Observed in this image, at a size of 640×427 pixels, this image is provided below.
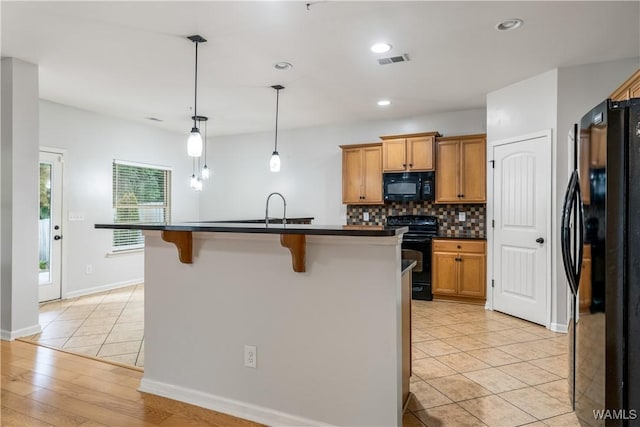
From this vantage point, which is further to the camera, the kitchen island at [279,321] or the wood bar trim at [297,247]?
the wood bar trim at [297,247]

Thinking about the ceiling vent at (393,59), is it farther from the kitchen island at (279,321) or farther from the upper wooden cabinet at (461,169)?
the kitchen island at (279,321)

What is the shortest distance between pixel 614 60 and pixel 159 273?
4.53 m

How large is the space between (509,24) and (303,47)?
65.6 inches

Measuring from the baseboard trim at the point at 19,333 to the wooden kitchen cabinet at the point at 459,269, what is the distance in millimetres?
4655

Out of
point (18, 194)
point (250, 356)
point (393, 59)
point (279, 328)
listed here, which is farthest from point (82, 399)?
point (393, 59)

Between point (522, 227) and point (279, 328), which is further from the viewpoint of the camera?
point (522, 227)

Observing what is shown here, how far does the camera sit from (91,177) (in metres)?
5.61

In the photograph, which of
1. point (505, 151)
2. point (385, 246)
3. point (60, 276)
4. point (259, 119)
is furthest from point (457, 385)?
point (60, 276)

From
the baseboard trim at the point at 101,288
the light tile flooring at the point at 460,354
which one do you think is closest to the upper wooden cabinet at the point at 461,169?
the light tile flooring at the point at 460,354

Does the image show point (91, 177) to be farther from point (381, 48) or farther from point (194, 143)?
point (381, 48)

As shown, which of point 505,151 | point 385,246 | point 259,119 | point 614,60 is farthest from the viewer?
point 259,119

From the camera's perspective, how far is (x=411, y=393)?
2.57m

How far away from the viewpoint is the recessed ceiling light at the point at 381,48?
328 centimetres

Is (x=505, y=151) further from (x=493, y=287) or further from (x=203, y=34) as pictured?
(x=203, y=34)
